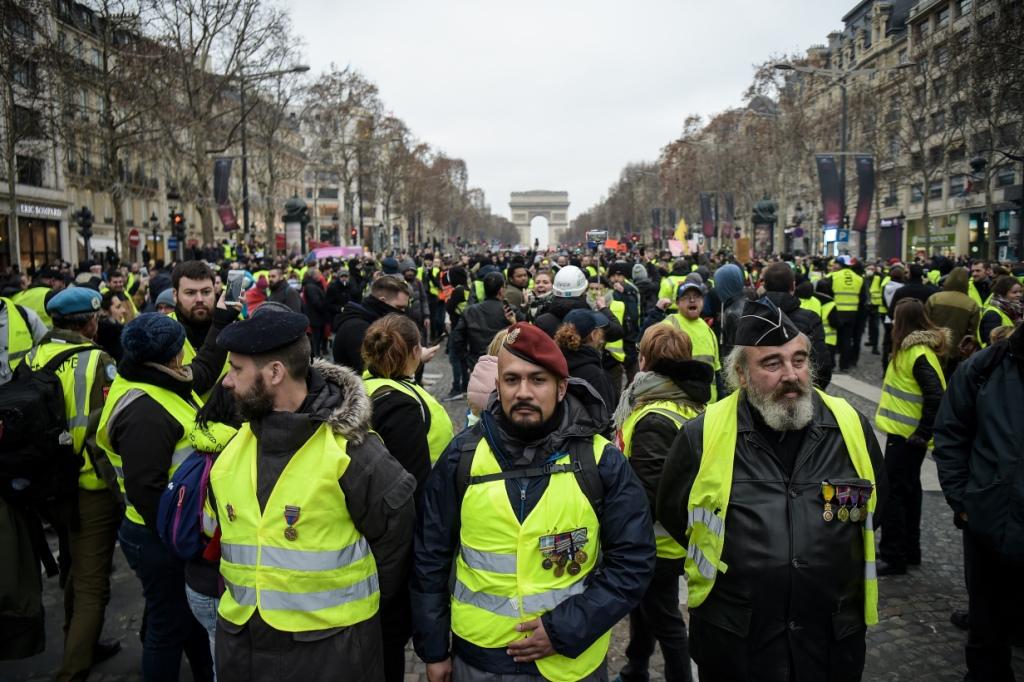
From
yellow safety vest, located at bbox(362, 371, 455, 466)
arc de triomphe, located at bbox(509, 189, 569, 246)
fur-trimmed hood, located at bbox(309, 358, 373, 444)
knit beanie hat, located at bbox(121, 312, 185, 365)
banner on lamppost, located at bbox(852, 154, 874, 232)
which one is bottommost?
yellow safety vest, located at bbox(362, 371, 455, 466)

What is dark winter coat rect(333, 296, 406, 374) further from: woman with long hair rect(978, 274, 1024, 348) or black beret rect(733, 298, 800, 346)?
woman with long hair rect(978, 274, 1024, 348)

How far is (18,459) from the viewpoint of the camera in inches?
140

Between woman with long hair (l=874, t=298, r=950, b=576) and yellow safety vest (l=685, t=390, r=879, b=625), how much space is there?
8.74 feet

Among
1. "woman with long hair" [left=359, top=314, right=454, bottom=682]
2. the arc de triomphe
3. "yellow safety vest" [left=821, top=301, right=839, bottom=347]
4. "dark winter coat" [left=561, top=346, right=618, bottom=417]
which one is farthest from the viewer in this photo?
the arc de triomphe

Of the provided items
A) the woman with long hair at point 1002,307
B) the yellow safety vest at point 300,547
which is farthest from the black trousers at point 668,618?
the woman with long hair at point 1002,307

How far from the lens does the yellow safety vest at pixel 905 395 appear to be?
5.11m

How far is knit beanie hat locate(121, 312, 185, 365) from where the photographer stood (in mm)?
3355

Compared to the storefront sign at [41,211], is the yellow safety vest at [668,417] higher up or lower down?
lower down

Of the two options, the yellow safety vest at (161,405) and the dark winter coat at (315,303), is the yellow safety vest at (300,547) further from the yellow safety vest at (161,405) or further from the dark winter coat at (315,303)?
the dark winter coat at (315,303)

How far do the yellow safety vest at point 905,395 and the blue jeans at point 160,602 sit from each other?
14.2 feet

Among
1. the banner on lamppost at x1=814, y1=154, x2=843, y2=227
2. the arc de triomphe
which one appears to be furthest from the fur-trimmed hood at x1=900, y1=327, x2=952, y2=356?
the arc de triomphe

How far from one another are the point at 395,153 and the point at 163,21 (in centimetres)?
3020

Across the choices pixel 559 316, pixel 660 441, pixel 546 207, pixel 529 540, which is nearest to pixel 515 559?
pixel 529 540

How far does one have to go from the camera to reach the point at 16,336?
6.09 m
